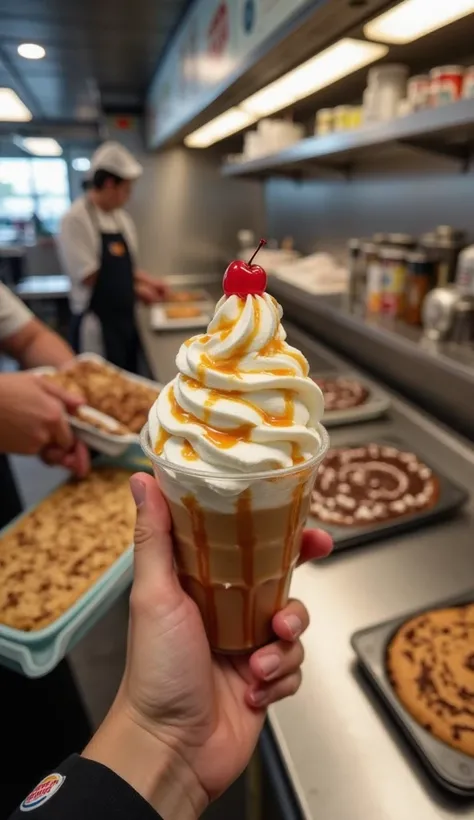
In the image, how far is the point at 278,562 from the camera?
812 mm

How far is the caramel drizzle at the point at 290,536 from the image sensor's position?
75 cm

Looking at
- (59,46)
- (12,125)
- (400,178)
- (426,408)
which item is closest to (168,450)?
(426,408)

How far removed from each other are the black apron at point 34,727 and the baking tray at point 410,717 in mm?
912

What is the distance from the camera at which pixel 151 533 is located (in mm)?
803

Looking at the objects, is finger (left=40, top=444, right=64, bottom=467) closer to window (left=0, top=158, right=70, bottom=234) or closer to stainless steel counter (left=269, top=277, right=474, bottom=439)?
stainless steel counter (left=269, top=277, right=474, bottom=439)

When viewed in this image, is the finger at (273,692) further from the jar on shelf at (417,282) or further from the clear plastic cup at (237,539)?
the jar on shelf at (417,282)

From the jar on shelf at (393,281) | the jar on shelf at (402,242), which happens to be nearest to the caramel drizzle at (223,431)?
the jar on shelf at (393,281)

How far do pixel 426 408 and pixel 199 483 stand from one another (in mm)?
1592

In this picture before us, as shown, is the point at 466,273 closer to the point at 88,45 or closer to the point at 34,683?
the point at 34,683

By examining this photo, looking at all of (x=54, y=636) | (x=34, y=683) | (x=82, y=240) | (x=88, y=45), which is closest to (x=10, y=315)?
(x=34, y=683)

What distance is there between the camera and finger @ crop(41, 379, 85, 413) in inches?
69.8

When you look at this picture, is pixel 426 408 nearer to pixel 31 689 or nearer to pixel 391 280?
pixel 391 280

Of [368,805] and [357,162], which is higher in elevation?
[357,162]

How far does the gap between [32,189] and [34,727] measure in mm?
14022
